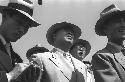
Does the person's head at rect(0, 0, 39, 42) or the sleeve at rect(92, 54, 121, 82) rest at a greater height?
the person's head at rect(0, 0, 39, 42)

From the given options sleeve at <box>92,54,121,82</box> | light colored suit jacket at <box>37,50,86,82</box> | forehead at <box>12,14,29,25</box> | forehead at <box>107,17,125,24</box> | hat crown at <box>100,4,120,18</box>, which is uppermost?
forehead at <box>12,14,29,25</box>

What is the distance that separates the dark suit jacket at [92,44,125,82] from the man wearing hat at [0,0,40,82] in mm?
1291

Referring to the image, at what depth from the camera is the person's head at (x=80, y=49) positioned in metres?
11.0

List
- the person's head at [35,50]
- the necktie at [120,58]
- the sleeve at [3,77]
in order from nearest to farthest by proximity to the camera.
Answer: the sleeve at [3,77] → the necktie at [120,58] → the person's head at [35,50]

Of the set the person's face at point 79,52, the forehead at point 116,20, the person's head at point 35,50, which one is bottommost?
the person's head at point 35,50

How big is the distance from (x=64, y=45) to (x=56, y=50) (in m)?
0.22

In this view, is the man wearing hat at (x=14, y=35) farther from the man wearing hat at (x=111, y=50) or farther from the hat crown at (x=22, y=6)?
the man wearing hat at (x=111, y=50)

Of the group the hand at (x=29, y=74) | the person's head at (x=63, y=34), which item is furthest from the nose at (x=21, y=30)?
the person's head at (x=63, y=34)

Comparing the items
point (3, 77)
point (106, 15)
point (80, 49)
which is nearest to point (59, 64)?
point (106, 15)

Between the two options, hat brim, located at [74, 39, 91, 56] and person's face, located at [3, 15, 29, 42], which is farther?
hat brim, located at [74, 39, 91, 56]

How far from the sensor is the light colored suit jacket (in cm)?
802

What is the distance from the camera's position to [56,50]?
882 cm

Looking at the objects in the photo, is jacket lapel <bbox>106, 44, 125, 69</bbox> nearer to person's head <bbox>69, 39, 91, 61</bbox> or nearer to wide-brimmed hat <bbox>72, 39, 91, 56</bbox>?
person's head <bbox>69, 39, 91, 61</bbox>

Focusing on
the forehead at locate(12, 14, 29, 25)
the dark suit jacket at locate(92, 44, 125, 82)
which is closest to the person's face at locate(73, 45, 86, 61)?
the dark suit jacket at locate(92, 44, 125, 82)
